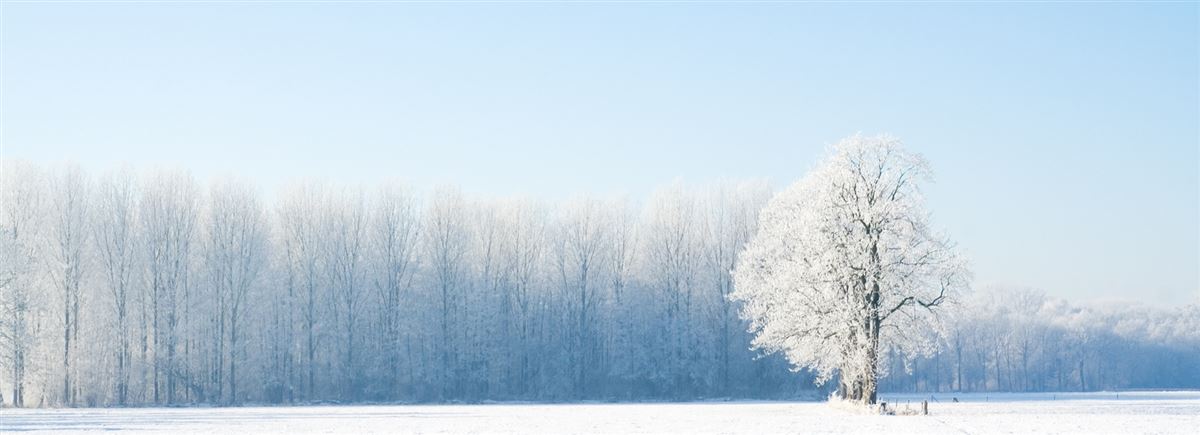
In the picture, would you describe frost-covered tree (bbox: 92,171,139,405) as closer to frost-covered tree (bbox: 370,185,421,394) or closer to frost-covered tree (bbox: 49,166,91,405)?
frost-covered tree (bbox: 49,166,91,405)

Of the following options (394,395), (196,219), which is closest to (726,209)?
(394,395)

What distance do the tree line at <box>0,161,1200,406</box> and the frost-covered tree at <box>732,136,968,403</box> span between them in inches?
1131

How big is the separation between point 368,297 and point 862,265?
46.9m

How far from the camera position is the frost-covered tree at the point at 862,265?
A: 45.8m

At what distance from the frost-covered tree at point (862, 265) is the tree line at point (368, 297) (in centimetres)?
2872

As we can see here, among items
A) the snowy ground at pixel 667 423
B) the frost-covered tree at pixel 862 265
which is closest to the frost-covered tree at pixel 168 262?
the snowy ground at pixel 667 423

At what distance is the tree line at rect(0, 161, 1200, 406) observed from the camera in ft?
244

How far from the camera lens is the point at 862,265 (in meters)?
45.9

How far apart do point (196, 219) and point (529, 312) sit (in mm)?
24280

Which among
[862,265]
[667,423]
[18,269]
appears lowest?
[667,423]

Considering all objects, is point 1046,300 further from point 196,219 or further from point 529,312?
point 196,219

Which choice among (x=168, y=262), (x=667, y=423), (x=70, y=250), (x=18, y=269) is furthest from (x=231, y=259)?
(x=667, y=423)

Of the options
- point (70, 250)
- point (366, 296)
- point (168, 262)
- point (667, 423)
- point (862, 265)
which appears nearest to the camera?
point (667, 423)

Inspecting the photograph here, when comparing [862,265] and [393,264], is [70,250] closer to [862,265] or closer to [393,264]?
[393,264]
